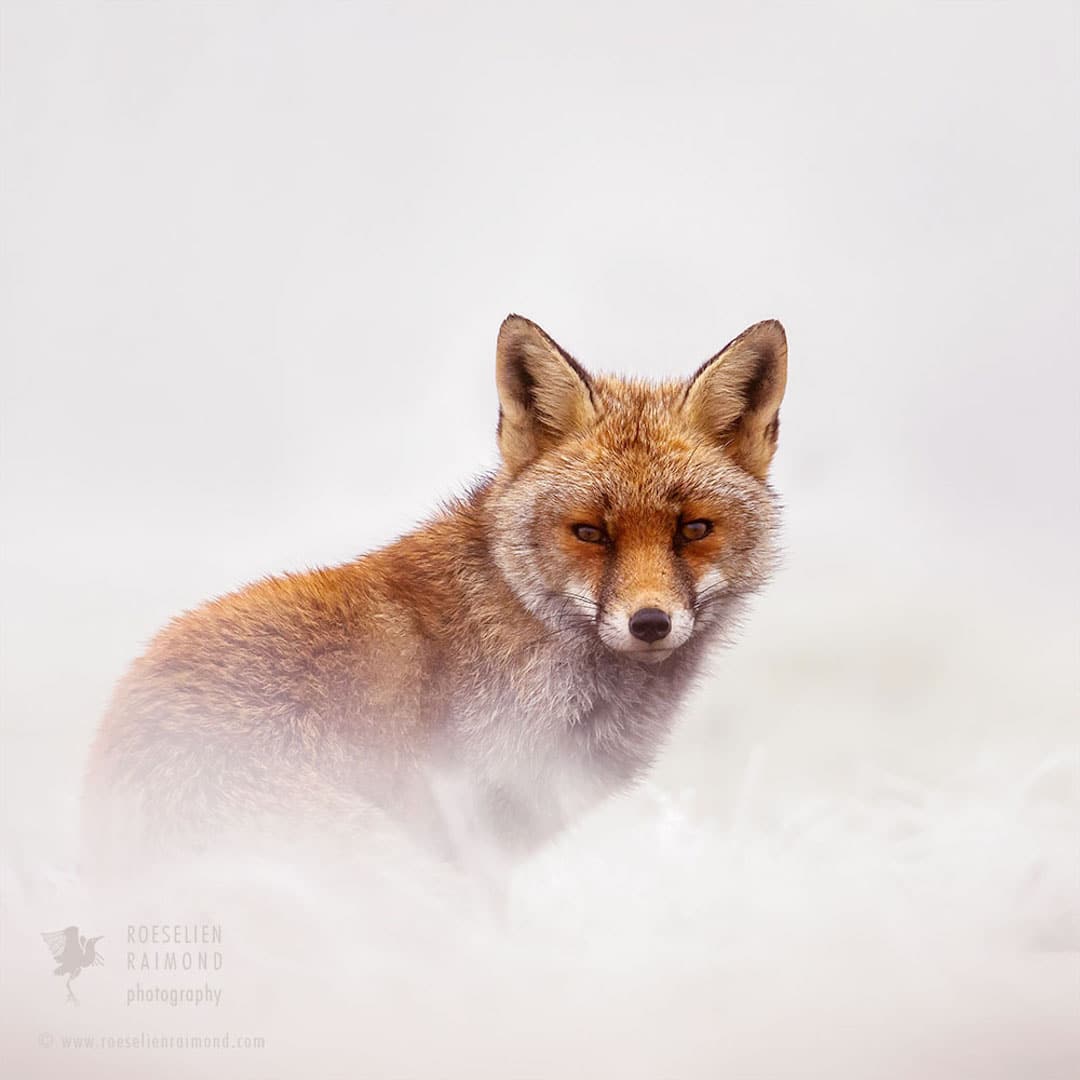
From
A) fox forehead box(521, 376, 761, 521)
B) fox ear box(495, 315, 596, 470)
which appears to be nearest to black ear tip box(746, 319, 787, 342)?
fox forehead box(521, 376, 761, 521)

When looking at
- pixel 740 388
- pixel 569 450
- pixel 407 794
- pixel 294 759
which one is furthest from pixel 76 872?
pixel 740 388

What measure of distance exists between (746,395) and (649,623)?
45.5 inches

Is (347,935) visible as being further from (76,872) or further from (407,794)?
(76,872)

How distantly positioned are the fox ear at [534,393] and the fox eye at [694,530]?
63cm

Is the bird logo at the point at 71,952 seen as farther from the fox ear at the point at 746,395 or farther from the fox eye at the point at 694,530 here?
the fox ear at the point at 746,395

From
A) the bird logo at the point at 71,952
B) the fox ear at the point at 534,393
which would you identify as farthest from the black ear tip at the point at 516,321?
the bird logo at the point at 71,952

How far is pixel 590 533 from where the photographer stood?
4.62 metres

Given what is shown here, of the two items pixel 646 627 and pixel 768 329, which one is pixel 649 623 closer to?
pixel 646 627

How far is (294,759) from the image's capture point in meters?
4.30

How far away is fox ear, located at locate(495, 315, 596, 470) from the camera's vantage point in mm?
4766

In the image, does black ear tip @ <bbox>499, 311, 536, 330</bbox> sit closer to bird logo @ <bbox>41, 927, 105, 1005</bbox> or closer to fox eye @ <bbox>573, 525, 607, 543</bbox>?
fox eye @ <bbox>573, 525, 607, 543</bbox>

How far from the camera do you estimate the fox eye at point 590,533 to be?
15.1ft

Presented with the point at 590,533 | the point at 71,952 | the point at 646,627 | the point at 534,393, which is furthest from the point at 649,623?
the point at 71,952

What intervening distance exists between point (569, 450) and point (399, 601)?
91 centimetres
